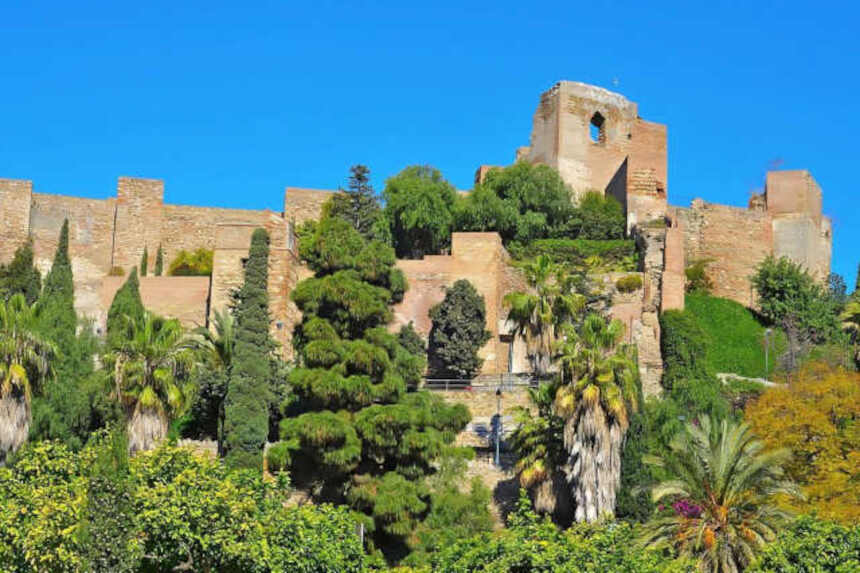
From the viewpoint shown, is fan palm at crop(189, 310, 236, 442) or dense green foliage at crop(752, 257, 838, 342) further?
dense green foliage at crop(752, 257, 838, 342)

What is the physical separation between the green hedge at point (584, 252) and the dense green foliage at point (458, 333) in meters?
5.13

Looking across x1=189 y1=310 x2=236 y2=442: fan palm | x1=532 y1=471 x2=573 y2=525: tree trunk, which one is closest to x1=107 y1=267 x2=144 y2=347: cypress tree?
x1=189 y1=310 x2=236 y2=442: fan palm

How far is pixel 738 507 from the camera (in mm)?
28109

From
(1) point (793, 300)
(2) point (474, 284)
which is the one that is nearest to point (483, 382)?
(2) point (474, 284)

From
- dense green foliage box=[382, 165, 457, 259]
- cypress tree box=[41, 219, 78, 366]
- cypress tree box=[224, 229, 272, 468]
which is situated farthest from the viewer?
dense green foliage box=[382, 165, 457, 259]

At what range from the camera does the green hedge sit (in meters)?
45.6

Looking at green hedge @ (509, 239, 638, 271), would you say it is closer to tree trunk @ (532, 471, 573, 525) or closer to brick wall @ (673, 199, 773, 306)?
brick wall @ (673, 199, 773, 306)

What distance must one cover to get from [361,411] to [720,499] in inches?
327

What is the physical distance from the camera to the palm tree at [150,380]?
102 feet

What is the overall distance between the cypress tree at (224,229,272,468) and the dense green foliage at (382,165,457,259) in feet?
32.5

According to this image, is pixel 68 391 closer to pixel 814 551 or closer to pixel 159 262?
pixel 814 551

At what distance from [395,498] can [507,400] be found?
666 cm

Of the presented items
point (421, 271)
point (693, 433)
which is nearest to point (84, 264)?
point (421, 271)

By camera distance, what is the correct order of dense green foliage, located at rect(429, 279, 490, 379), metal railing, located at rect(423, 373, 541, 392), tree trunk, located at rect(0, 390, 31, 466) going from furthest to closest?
dense green foliage, located at rect(429, 279, 490, 379), metal railing, located at rect(423, 373, 541, 392), tree trunk, located at rect(0, 390, 31, 466)
